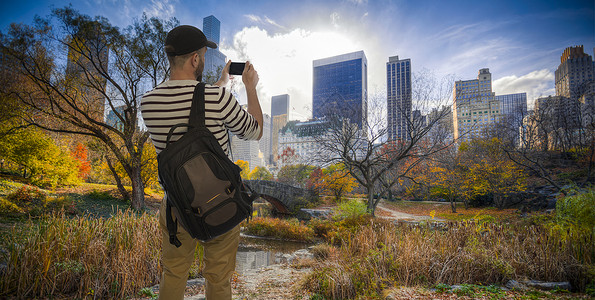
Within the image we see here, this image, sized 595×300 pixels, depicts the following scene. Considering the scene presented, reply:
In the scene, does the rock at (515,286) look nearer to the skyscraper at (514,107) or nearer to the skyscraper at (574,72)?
the skyscraper at (574,72)

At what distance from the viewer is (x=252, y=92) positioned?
138cm

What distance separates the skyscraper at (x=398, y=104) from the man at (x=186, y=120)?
1061 centimetres

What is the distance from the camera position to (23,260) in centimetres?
264

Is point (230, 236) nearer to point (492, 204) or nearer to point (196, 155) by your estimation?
point (196, 155)

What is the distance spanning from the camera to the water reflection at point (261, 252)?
24.2 feet

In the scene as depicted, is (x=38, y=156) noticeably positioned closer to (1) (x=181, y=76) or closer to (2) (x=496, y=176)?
(1) (x=181, y=76)

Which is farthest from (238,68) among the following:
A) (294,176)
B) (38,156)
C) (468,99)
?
(294,176)

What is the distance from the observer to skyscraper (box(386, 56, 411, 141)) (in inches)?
436

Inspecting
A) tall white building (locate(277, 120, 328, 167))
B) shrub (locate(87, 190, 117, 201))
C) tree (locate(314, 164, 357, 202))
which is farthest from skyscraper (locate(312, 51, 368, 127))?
Answer: shrub (locate(87, 190, 117, 201))

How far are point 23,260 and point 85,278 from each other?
0.59 m

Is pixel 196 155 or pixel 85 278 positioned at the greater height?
pixel 196 155

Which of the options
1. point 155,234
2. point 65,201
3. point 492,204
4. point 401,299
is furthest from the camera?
point 492,204

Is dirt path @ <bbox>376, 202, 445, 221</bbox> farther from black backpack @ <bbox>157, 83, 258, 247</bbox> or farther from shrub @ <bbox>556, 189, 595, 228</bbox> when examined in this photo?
black backpack @ <bbox>157, 83, 258, 247</bbox>

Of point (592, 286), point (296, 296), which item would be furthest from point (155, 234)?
point (592, 286)
